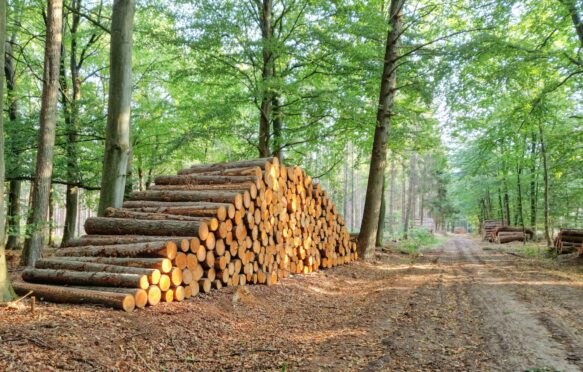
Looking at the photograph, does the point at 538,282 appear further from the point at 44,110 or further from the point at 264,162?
the point at 44,110

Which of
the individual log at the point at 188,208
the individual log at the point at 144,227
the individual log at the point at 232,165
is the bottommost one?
the individual log at the point at 144,227

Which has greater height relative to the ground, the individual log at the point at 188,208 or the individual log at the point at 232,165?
the individual log at the point at 232,165

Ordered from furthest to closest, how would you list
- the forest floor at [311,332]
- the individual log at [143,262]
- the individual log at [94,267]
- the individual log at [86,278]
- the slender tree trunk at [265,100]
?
1. the slender tree trunk at [265,100]
2. the individual log at [143,262]
3. the individual log at [94,267]
4. the individual log at [86,278]
5. the forest floor at [311,332]

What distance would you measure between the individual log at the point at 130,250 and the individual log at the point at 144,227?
1.54ft

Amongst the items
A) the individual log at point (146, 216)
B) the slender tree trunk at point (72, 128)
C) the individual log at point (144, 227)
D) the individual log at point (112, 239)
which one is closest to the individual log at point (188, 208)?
the individual log at point (146, 216)

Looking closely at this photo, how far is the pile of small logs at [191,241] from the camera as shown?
5535 mm

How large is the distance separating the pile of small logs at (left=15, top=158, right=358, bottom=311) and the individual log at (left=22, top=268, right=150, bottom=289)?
0.01 meters

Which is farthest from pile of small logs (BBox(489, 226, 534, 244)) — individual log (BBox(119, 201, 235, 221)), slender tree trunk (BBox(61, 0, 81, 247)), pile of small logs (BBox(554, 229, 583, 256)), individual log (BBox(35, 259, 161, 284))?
individual log (BBox(35, 259, 161, 284))

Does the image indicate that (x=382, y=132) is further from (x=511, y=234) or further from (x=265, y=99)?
(x=511, y=234)

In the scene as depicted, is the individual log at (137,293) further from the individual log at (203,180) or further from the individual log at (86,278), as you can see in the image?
the individual log at (203,180)

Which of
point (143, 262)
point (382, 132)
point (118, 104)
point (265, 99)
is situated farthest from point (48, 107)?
point (382, 132)

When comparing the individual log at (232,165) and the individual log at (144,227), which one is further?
the individual log at (232,165)

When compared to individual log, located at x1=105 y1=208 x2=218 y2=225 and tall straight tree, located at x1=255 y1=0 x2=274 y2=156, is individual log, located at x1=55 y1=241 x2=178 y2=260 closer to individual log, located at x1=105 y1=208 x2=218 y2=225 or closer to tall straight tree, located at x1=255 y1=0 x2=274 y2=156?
individual log, located at x1=105 y1=208 x2=218 y2=225

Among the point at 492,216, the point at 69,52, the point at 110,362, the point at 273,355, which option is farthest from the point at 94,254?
the point at 492,216
